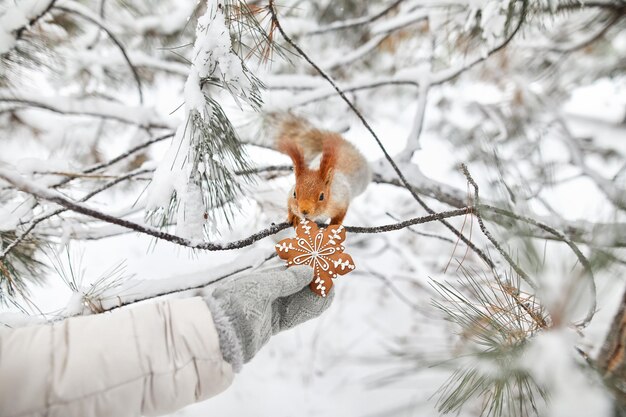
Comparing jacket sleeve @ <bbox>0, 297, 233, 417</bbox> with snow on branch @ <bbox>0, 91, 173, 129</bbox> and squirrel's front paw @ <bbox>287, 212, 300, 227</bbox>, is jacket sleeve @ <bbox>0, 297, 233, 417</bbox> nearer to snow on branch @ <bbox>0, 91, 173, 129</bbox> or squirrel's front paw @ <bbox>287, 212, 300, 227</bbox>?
squirrel's front paw @ <bbox>287, 212, 300, 227</bbox>

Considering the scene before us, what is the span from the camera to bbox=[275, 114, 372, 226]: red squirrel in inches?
27.8

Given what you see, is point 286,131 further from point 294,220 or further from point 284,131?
point 294,220

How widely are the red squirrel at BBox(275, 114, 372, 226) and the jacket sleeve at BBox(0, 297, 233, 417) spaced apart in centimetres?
29

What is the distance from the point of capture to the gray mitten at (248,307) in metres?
0.53

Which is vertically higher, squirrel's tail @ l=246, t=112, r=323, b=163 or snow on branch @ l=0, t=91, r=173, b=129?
squirrel's tail @ l=246, t=112, r=323, b=163

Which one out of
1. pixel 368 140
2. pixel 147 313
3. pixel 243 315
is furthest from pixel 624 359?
pixel 368 140

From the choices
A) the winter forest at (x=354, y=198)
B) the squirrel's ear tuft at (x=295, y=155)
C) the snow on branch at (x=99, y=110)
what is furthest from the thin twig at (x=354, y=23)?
the squirrel's ear tuft at (x=295, y=155)

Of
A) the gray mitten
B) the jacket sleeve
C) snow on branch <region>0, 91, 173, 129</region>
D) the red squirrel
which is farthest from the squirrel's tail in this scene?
the jacket sleeve

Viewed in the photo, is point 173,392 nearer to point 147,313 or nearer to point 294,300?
point 147,313

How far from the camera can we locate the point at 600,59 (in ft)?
5.60

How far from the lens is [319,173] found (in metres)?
0.71

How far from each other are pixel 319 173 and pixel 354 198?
39 cm

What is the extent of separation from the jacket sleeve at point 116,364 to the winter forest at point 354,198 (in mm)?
29

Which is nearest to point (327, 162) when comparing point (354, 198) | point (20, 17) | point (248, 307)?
point (248, 307)
